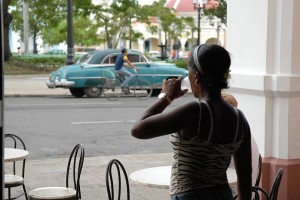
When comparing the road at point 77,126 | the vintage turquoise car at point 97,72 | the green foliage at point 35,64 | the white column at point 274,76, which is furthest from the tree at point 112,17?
the white column at point 274,76

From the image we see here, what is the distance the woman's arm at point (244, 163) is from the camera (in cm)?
298

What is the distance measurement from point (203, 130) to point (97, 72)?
58.0 feet

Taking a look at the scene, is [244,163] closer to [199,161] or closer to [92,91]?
[199,161]

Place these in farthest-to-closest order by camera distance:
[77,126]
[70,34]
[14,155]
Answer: [70,34] < [77,126] < [14,155]

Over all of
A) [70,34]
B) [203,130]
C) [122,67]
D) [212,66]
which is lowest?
[122,67]

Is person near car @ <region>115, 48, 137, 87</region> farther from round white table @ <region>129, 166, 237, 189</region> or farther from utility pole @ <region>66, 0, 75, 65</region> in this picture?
round white table @ <region>129, 166, 237, 189</region>

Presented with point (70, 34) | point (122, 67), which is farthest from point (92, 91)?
point (70, 34)

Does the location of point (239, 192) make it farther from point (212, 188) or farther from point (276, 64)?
point (276, 64)

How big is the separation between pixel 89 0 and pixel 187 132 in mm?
32776

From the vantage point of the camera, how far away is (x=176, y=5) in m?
88.6

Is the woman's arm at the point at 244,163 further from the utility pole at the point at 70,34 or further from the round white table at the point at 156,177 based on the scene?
the utility pole at the point at 70,34

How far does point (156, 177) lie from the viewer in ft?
14.2

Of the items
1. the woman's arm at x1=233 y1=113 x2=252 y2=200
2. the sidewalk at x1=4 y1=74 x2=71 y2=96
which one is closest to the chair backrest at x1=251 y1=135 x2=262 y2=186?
the woman's arm at x1=233 y1=113 x2=252 y2=200

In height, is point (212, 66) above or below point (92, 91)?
above
